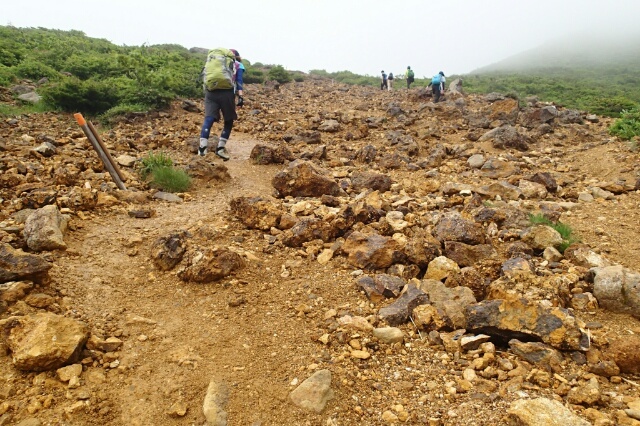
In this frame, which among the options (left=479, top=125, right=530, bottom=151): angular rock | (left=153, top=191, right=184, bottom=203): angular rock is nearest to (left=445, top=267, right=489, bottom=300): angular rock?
(left=153, top=191, right=184, bottom=203): angular rock

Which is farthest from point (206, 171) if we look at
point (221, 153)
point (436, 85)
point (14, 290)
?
point (436, 85)

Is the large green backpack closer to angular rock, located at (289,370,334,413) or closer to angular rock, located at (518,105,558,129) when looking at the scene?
angular rock, located at (289,370,334,413)

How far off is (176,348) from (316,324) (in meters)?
1.02

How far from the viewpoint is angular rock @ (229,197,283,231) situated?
457 cm

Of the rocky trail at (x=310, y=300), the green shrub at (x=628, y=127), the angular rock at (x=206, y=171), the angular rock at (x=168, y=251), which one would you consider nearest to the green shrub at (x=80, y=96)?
the rocky trail at (x=310, y=300)

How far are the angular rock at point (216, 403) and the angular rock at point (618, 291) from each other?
117 inches

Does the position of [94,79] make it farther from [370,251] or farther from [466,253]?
[466,253]

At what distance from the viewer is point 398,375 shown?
2525 mm

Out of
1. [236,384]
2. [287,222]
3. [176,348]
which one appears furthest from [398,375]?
[287,222]

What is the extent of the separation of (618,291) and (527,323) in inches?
40.8

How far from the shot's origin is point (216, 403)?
228cm

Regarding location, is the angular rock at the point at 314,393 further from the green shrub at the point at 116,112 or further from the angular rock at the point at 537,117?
the angular rock at the point at 537,117

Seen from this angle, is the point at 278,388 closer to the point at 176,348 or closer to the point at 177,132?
the point at 176,348

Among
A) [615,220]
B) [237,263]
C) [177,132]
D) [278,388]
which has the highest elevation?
[177,132]
